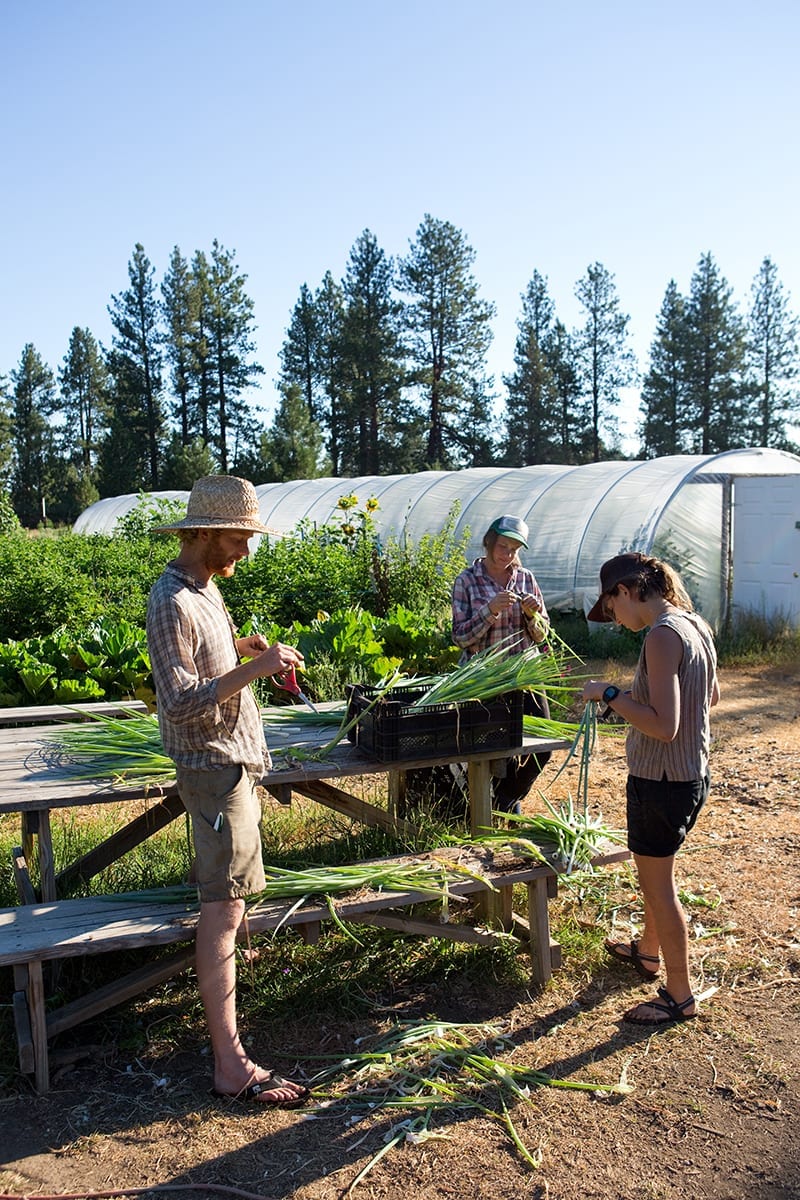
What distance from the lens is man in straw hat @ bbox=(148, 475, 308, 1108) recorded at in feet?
9.55

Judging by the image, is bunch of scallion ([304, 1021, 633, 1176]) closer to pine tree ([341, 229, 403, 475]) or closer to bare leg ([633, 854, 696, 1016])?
bare leg ([633, 854, 696, 1016])

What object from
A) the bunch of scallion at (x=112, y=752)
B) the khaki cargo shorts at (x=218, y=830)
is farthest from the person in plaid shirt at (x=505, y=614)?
the khaki cargo shorts at (x=218, y=830)

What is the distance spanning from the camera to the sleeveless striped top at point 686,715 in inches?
132

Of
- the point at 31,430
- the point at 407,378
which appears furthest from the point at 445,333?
the point at 31,430

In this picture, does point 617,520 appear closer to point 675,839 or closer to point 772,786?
point 772,786

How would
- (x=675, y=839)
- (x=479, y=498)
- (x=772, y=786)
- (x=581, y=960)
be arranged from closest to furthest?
(x=675, y=839), (x=581, y=960), (x=772, y=786), (x=479, y=498)

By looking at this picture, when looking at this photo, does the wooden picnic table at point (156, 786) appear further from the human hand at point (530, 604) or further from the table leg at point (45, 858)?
the human hand at point (530, 604)

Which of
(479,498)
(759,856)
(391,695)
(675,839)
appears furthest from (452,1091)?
(479,498)

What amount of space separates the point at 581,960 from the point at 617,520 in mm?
9334

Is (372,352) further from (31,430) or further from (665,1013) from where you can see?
(665,1013)

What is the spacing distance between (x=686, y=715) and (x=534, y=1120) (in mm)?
1369

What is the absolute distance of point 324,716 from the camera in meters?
4.42

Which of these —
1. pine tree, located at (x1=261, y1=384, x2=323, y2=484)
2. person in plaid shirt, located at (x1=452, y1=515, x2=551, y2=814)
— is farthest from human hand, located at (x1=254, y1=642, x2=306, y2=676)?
pine tree, located at (x1=261, y1=384, x2=323, y2=484)

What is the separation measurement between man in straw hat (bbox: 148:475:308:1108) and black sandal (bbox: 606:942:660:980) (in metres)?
1.52
